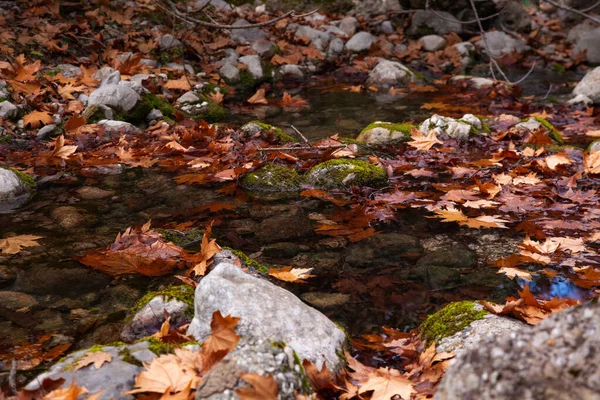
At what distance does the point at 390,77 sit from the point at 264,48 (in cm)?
240

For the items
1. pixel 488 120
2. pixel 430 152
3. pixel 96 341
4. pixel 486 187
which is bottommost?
pixel 488 120

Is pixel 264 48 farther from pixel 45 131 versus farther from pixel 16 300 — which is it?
pixel 16 300

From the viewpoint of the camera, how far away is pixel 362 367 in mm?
2188

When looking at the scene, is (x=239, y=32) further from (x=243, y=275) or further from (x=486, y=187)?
(x=243, y=275)

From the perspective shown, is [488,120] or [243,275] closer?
[243,275]

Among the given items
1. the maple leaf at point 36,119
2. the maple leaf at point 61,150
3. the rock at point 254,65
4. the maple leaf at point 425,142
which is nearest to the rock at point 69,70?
the maple leaf at point 36,119

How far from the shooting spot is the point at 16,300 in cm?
282

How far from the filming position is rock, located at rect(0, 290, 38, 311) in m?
2.77

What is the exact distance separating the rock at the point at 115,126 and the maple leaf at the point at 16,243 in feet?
7.95

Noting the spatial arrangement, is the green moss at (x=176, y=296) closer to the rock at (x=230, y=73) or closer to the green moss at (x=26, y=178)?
the green moss at (x=26, y=178)

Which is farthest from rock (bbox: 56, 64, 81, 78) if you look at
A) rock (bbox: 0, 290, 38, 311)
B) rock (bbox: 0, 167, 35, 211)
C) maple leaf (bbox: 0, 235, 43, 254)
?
rock (bbox: 0, 290, 38, 311)

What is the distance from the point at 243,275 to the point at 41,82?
5.25 metres

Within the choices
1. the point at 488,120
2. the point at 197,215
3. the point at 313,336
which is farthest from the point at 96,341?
the point at 488,120

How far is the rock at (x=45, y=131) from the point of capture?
5.58 metres
